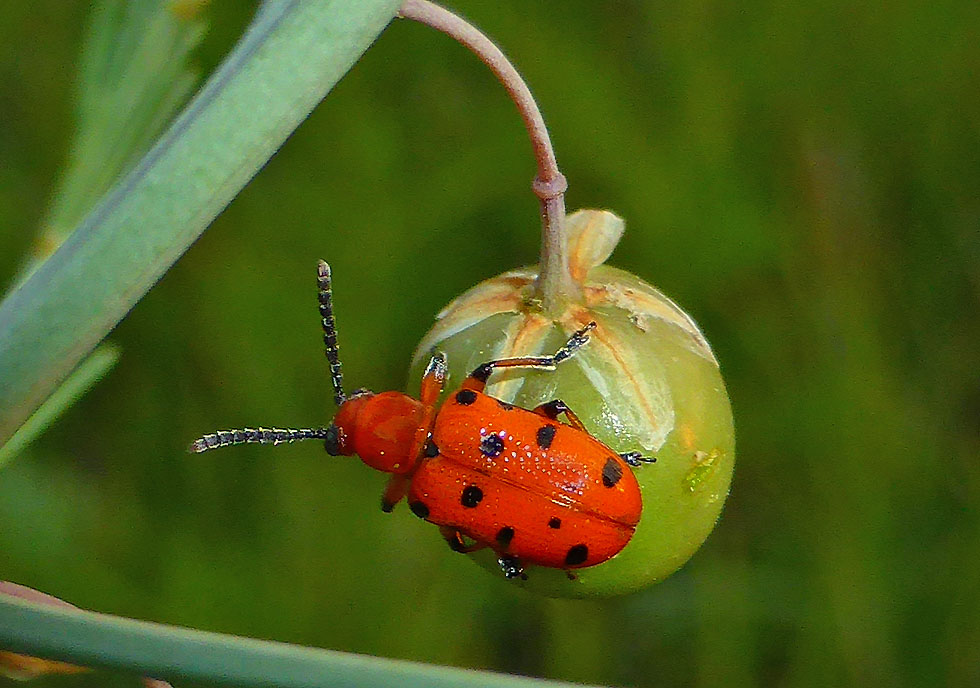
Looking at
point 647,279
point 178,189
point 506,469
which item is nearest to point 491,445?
point 506,469

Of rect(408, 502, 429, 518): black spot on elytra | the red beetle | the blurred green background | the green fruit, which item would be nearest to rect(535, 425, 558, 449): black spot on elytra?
the red beetle

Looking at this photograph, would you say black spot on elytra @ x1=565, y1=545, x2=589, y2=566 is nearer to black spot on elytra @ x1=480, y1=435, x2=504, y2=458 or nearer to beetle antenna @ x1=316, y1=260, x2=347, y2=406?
black spot on elytra @ x1=480, y1=435, x2=504, y2=458

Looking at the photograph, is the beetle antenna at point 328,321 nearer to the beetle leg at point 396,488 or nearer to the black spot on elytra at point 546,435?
the beetle leg at point 396,488

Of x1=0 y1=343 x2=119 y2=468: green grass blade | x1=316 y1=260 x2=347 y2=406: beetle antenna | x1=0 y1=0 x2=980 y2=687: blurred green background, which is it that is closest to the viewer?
x1=0 y1=343 x2=119 y2=468: green grass blade

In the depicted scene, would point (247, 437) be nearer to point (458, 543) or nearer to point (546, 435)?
point (458, 543)

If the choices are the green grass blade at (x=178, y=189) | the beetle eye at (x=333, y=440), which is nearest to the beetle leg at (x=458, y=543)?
the beetle eye at (x=333, y=440)
